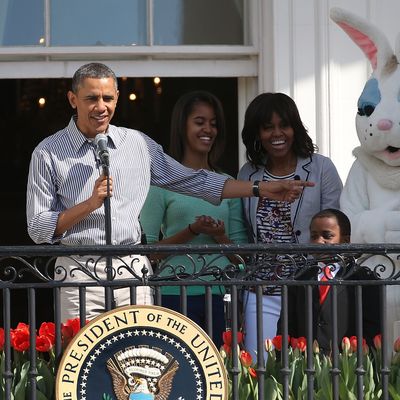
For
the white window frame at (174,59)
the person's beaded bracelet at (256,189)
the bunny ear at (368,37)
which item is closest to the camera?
the person's beaded bracelet at (256,189)

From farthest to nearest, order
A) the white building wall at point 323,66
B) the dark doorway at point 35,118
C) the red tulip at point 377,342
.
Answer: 1. the dark doorway at point 35,118
2. the white building wall at point 323,66
3. the red tulip at point 377,342

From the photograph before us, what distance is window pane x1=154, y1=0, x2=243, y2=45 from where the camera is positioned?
7.56m

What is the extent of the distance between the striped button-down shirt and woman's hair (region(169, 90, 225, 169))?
58 centimetres

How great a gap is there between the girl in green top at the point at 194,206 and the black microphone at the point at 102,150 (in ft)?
3.87

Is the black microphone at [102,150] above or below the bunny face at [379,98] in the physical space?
below

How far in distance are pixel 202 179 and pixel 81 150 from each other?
576 mm

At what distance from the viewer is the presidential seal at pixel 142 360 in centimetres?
507

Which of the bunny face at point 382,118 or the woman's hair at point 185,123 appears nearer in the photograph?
the bunny face at point 382,118

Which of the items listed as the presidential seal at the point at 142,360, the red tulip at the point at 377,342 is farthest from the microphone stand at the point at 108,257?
the red tulip at the point at 377,342

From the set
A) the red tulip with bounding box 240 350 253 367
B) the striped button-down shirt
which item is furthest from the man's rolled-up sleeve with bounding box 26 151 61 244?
the red tulip with bounding box 240 350 253 367

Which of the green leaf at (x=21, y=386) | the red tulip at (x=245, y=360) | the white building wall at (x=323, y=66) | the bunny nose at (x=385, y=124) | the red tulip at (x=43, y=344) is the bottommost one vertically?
the green leaf at (x=21, y=386)

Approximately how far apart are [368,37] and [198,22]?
4.53 feet

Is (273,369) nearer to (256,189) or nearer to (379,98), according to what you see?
(256,189)

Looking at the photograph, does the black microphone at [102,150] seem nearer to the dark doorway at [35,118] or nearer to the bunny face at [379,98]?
the bunny face at [379,98]
